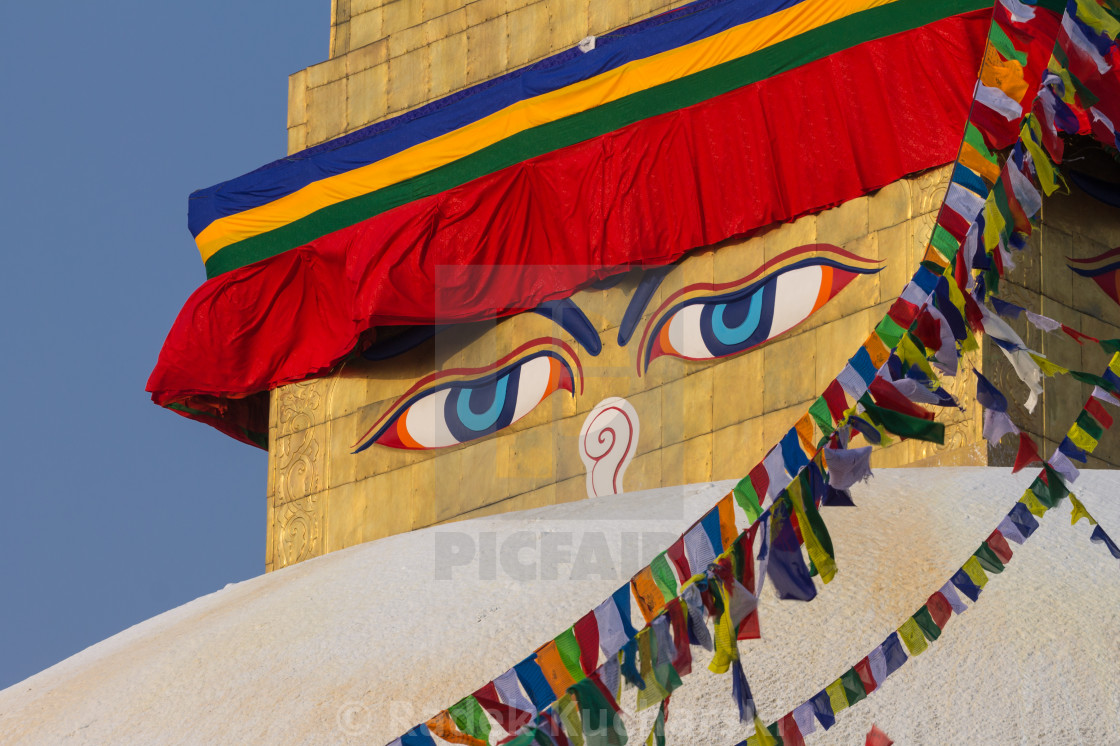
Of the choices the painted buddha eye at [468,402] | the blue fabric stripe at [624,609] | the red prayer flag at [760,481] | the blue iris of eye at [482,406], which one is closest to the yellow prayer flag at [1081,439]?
the red prayer flag at [760,481]

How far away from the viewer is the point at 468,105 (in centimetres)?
1338

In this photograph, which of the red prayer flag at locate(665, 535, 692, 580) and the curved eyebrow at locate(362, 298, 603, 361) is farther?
the curved eyebrow at locate(362, 298, 603, 361)

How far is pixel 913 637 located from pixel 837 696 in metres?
0.39

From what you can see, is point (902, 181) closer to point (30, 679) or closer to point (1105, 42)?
point (1105, 42)

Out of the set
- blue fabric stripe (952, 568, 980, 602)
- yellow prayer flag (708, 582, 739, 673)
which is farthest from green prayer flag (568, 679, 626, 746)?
blue fabric stripe (952, 568, 980, 602)

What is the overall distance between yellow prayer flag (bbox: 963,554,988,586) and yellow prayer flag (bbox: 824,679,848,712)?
39 cm

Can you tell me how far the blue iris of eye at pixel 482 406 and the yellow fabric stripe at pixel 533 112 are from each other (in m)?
2.02

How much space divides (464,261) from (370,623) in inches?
177

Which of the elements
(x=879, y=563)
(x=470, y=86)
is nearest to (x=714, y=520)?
(x=879, y=563)

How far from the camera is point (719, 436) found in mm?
11484

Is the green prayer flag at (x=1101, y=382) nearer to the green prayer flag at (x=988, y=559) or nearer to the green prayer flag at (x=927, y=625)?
the green prayer flag at (x=988, y=559)

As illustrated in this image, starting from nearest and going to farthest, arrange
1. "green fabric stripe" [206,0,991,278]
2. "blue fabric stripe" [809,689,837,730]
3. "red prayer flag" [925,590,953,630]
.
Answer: "red prayer flag" [925,590,953,630]
"blue fabric stripe" [809,689,837,730]
"green fabric stripe" [206,0,991,278]

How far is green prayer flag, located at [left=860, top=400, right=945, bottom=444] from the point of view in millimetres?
4996

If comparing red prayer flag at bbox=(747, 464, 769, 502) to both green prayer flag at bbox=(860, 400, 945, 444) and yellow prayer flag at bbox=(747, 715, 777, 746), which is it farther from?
yellow prayer flag at bbox=(747, 715, 777, 746)
